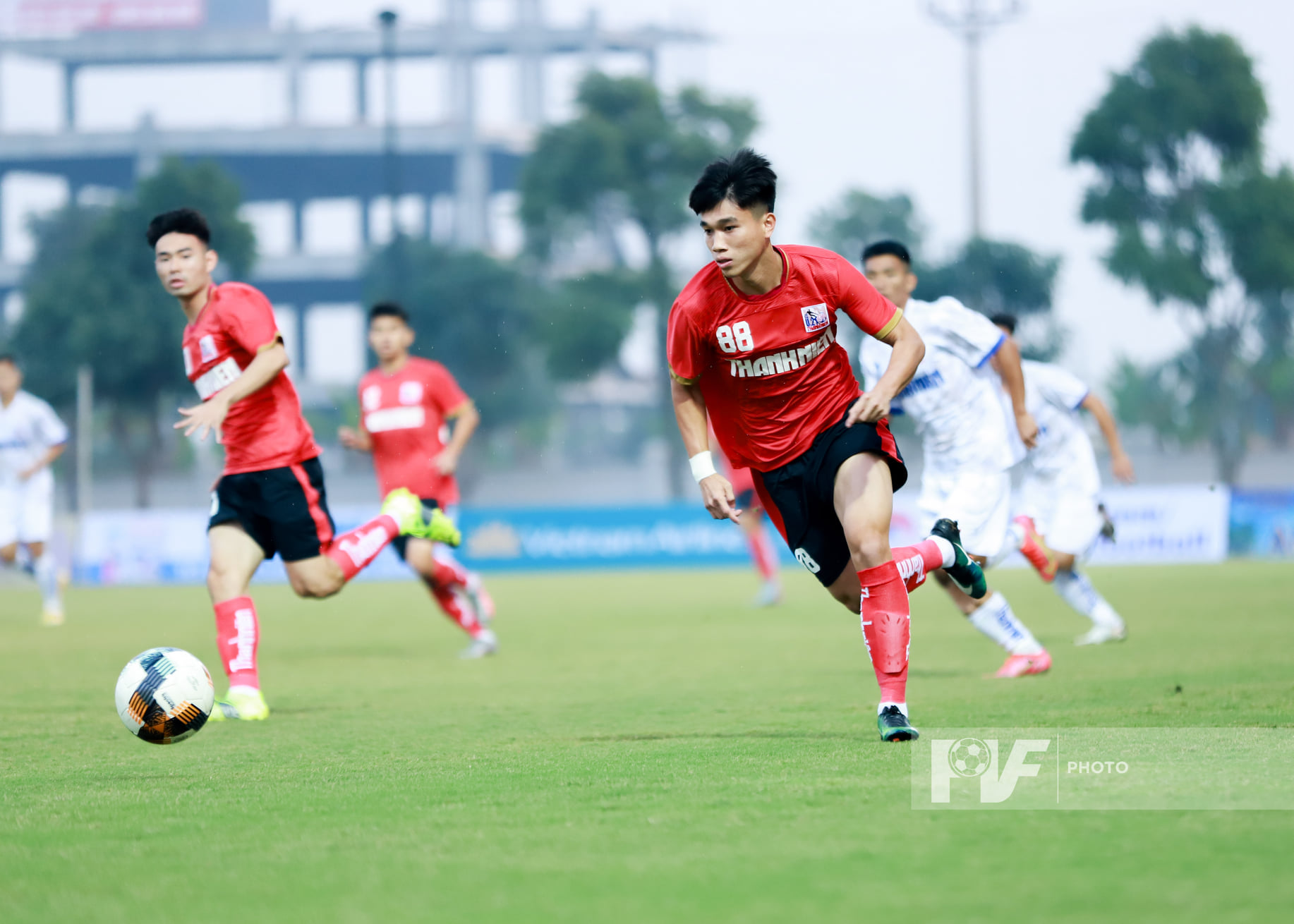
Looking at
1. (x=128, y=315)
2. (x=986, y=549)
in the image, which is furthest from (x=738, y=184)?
(x=128, y=315)

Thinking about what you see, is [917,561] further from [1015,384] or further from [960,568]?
[1015,384]

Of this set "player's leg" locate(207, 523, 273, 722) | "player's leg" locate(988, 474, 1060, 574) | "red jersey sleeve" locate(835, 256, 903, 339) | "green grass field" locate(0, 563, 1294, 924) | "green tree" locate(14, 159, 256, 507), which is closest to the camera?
"green grass field" locate(0, 563, 1294, 924)

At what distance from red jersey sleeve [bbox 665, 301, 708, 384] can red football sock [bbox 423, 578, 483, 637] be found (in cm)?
578

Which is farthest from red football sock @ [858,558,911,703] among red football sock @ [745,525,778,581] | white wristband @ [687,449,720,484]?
red football sock @ [745,525,778,581]

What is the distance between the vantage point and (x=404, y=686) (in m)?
9.66

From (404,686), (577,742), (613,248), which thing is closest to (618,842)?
(577,742)

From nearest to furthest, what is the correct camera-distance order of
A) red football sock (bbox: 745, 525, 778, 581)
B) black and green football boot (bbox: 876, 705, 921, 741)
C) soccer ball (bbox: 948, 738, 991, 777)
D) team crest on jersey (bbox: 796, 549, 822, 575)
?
soccer ball (bbox: 948, 738, 991, 777), black and green football boot (bbox: 876, 705, 921, 741), team crest on jersey (bbox: 796, 549, 822, 575), red football sock (bbox: 745, 525, 778, 581)

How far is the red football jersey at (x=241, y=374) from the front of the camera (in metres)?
7.83

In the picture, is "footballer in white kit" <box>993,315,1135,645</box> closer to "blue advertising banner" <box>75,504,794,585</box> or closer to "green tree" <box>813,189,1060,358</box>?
"blue advertising banner" <box>75,504,794,585</box>

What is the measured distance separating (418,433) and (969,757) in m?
7.57

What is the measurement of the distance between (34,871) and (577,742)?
274 centimetres

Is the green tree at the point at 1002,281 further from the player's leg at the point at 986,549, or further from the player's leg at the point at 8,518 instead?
the player's leg at the point at 986,549

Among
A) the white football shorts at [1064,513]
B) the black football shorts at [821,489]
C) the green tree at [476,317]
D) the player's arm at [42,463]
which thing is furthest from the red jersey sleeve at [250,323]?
the green tree at [476,317]

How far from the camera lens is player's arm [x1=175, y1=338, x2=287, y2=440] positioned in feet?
23.2
